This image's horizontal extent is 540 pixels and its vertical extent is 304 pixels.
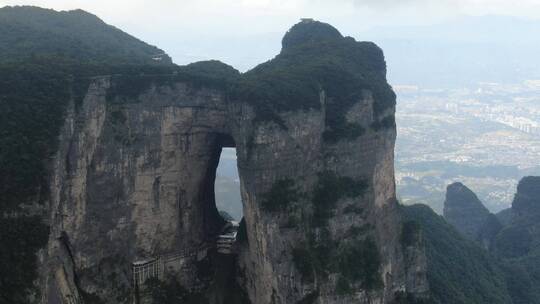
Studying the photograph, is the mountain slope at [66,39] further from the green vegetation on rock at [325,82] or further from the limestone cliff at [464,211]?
the limestone cliff at [464,211]

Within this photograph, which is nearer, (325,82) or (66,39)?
(325,82)

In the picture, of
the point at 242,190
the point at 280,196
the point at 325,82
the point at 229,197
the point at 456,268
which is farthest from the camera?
the point at 229,197

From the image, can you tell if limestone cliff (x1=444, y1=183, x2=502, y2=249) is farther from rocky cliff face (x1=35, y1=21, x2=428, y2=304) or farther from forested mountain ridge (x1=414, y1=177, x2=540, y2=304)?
rocky cliff face (x1=35, y1=21, x2=428, y2=304)

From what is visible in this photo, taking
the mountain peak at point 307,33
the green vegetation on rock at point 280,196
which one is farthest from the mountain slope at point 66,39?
the green vegetation on rock at point 280,196

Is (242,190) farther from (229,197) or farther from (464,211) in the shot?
(229,197)

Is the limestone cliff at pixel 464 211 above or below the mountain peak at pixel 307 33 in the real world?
below

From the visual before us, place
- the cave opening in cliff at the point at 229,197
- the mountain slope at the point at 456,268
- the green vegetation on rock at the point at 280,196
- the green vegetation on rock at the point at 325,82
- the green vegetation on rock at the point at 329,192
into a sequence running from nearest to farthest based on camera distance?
the green vegetation on rock at the point at 280,196
the green vegetation on rock at the point at 325,82
the green vegetation on rock at the point at 329,192
the mountain slope at the point at 456,268
the cave opening in cliff at the point at 229,197

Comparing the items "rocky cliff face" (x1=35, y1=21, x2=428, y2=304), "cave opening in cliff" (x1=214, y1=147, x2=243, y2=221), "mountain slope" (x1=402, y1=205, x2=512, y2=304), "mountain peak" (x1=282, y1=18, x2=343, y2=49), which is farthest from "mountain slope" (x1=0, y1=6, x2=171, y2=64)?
"cave opening in cliff" (x1=214, y1=147, x2=243, y2=221)

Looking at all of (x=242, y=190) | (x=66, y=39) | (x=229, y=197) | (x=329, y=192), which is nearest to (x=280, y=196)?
(x=242, y=190)

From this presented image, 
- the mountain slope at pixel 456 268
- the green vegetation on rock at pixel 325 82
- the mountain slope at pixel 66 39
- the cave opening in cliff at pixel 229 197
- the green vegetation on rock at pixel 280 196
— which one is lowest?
the cave opening in cliff at pixel 229 197

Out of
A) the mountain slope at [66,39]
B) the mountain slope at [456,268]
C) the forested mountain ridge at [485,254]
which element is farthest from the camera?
the forested mountain ridge at [485,254]
